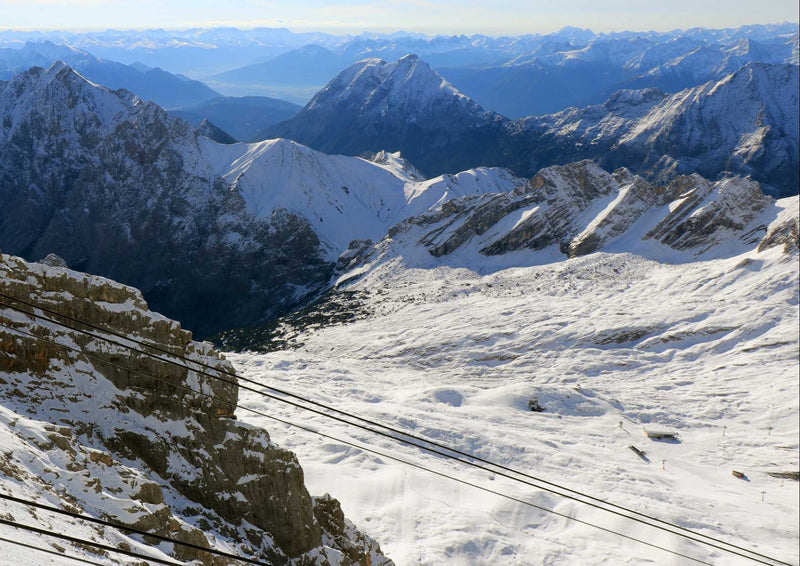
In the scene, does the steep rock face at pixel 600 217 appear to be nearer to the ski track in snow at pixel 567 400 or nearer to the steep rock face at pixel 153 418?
the ski track in snow at pixel 567 400

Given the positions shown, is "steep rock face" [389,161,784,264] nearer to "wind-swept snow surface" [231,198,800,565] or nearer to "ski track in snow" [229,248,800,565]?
"wind-swept snow surface" [231,198,800,565]

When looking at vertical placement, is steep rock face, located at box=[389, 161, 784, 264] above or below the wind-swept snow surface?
above

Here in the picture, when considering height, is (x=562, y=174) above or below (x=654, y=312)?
above

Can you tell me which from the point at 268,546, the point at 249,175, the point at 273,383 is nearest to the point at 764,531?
the point at 268,546

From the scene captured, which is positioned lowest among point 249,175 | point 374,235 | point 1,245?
point 1,245

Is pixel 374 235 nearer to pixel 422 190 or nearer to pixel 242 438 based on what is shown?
pixel 422 190

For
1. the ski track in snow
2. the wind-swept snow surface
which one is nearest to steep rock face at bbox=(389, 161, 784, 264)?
the wind-swept snow surface
